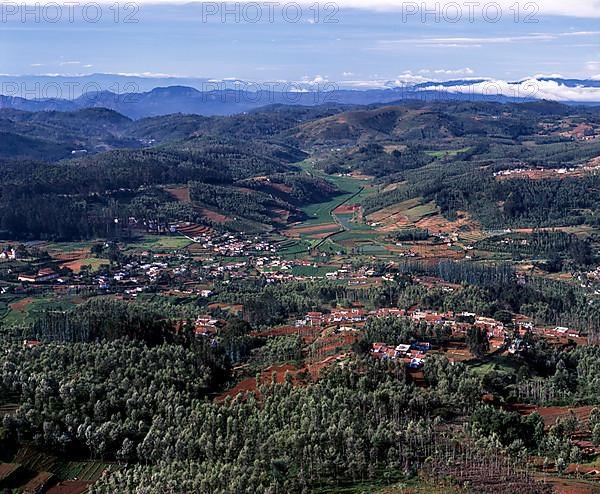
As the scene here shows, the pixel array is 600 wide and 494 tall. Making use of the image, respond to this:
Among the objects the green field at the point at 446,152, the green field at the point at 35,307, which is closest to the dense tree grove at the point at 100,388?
the green field at the point at 35,307

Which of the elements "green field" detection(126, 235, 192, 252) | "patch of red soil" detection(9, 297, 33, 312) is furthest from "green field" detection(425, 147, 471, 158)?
"patch of red soil" detection(9, 297, 33, 312)

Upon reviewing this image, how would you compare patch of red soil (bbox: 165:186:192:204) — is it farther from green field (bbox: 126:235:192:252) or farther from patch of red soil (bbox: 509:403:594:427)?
patch of red soil (bbox: 509:403:594:427)

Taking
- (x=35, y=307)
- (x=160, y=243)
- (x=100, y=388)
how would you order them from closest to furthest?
(x=100, y=388)
(x=35, y=307)
(x=160, y=243)

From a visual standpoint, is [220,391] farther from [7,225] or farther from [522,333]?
[7,225]

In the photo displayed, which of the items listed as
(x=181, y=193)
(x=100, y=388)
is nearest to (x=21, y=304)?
(x=100, y=388)

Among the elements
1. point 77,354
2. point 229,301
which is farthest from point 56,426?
point 229,301

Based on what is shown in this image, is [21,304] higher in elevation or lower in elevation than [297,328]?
lower

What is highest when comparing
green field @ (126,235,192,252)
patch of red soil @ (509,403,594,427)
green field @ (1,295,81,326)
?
Result: patch of red soil @ (509,403,594,427)

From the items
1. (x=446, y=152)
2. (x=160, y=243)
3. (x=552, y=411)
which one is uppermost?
(x=446, y=152)

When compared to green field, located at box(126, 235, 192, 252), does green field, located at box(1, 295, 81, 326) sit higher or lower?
higher

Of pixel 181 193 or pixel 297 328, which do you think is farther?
pixel 181 193

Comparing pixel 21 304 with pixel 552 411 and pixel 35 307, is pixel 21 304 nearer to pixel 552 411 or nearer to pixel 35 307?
pixel 35 307
